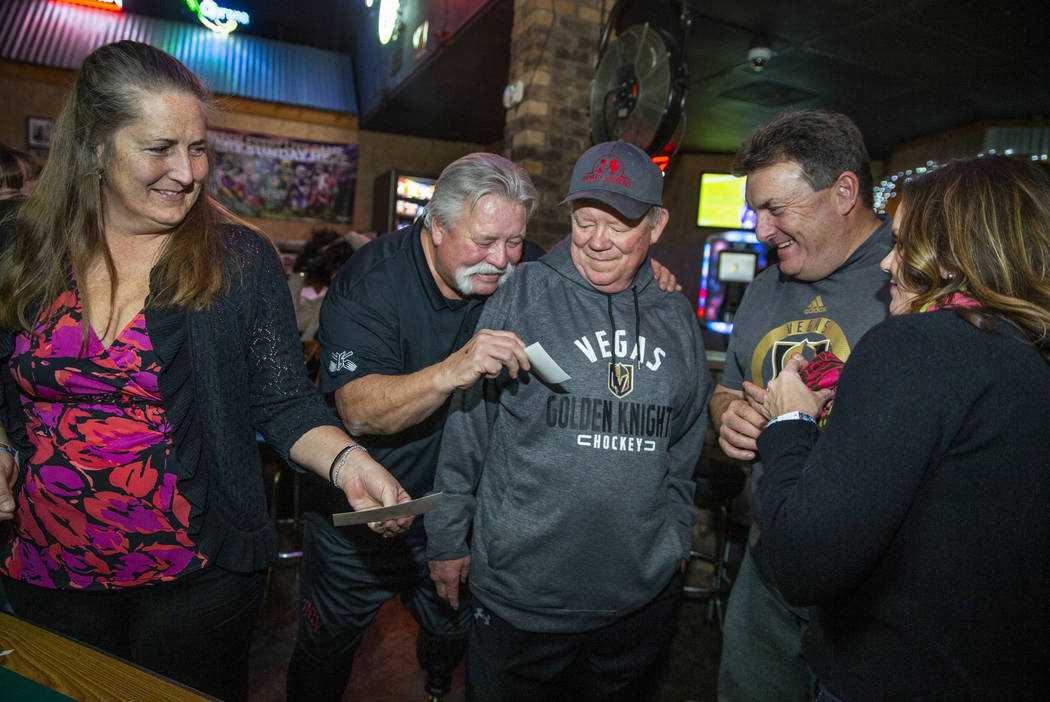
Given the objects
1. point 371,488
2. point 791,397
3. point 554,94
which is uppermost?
point 554,94

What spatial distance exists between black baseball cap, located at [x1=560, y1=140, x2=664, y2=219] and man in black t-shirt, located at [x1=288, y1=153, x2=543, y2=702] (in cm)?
23

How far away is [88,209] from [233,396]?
49 centimetres

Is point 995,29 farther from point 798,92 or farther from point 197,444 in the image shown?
point 197,444

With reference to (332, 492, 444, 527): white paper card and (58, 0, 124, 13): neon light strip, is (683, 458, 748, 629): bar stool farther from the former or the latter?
(58, 0, 124, 13): neon light strip

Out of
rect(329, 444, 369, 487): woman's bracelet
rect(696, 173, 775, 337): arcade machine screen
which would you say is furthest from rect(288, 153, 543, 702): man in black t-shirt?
rect(696, 173, 775, 337): arcade machine screen

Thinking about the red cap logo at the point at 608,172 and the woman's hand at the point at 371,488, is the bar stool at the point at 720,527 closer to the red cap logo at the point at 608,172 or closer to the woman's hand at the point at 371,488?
the red cap logo at the point at 608,172

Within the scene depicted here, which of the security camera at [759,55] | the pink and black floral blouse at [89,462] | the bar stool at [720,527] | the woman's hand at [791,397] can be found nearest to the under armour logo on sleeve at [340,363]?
the pink and black floral blouse at [89,462]

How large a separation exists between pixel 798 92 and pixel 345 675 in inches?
258

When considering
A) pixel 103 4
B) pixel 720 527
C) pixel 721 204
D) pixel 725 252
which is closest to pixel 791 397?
pixel 720 527

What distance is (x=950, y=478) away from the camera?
925mm

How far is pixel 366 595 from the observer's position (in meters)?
1.96

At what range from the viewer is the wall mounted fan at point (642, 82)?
2.62 m

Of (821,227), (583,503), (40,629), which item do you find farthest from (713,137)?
(40,629)

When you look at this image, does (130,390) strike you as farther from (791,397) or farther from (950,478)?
(950,478)
